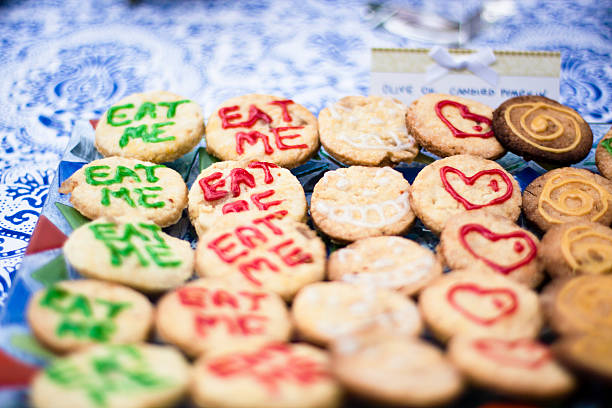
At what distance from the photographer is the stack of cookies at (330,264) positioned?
186 centimetres

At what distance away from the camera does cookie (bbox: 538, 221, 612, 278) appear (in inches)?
97.6

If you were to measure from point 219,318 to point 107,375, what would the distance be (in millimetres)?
475

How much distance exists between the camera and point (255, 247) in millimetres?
2564

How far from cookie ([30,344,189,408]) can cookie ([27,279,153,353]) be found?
0.31 feet

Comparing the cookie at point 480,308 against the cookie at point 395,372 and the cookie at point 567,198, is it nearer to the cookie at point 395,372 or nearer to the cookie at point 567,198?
the cookie at point 395,372

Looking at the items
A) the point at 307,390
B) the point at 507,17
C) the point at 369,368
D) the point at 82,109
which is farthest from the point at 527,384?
the point at 507,17

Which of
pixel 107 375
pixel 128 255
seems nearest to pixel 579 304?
pixel 107 375

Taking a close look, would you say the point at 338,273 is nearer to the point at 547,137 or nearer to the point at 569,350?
the point at 569,350

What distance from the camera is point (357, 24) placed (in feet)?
17.1

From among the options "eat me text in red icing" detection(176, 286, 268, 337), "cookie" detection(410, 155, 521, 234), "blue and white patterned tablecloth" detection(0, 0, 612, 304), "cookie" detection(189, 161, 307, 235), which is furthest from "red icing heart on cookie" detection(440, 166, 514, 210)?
"blue and white patterned tablecloth" detection(0, 0, 612, 304)

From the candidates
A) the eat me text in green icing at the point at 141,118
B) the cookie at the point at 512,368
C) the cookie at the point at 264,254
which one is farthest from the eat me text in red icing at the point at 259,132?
the cookie at the point at 512,368

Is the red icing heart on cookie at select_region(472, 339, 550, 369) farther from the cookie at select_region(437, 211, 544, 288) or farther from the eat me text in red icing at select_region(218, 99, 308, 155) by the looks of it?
the eat me text in red icing at select_region(218, 99, 308, 155)

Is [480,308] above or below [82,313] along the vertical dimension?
below

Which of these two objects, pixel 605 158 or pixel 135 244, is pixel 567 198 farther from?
pixel 135 244
